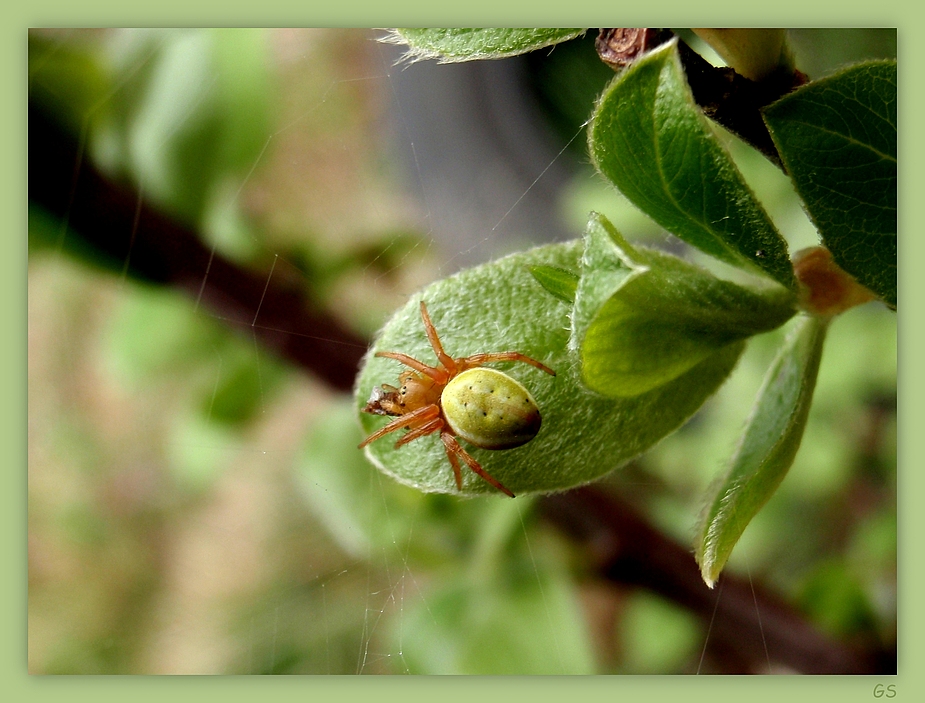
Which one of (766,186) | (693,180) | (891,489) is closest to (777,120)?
(693,180)

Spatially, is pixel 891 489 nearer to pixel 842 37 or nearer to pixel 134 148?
pixel 842 37

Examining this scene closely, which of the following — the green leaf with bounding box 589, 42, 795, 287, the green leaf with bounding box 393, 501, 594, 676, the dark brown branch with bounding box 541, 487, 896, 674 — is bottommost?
the green leaf with bounding box 393, 501, 594, 676

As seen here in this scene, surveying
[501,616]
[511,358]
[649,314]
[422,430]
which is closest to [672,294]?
[649,314]

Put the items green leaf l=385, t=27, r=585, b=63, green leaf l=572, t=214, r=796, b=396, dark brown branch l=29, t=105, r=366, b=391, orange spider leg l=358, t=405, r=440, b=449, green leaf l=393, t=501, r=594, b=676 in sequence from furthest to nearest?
green leaf l=393, t=501, r=594, b=676, dark brown branch l=29, t=105, r=366, b=391, orange spider leg l=358, t=405, r=440, b=449, green leaf l=385, t=27, r=585, b=63, green leaf l=572, t=214, r=796, b=396

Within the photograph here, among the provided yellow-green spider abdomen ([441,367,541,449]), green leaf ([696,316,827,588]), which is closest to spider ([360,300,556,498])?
yellow-green spider abdomen ([441,367,541,449])

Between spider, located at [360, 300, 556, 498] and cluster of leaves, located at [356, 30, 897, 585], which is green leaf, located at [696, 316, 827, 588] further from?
spider, located at [360, 300, 556, 498]

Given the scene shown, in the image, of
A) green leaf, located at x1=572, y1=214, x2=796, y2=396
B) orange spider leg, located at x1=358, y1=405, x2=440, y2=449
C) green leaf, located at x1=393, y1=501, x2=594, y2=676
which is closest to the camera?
green leaf, located at x1=572, y1=214, x2=796, y2=396

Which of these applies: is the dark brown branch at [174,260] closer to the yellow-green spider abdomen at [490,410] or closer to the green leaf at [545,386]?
the yellow-green spider abdomen at [490,410]
